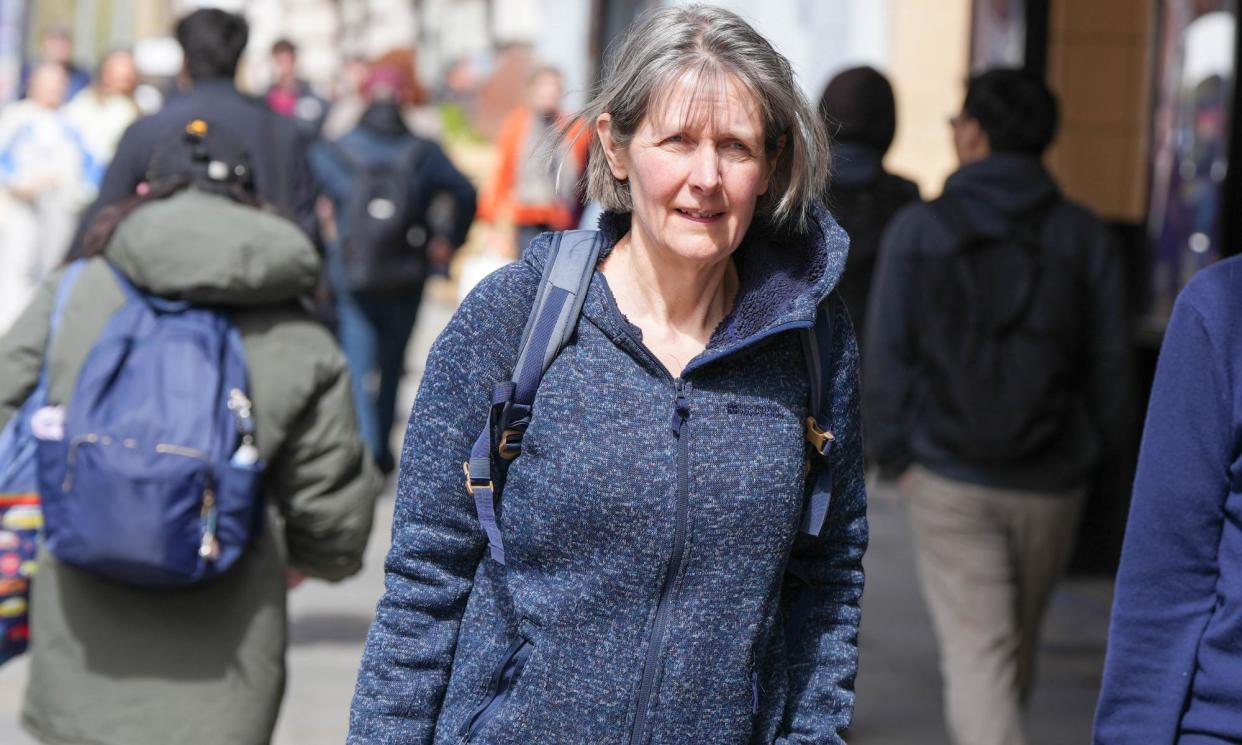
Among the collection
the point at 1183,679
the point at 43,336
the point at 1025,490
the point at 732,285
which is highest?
the point at 732,285

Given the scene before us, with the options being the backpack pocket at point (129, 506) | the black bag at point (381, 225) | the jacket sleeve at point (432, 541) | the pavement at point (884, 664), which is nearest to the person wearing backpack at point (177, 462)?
the backpack pocket at point (129, 506)

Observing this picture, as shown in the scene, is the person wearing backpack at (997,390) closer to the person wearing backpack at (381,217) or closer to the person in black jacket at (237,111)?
the person in black jacket at (237,111)

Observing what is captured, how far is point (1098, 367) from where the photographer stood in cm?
516

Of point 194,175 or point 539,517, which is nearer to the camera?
point 539,517

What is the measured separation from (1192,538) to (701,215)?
0.82 m

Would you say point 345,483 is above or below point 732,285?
below

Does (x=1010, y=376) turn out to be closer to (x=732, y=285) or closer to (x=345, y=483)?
(x=345, y=483)

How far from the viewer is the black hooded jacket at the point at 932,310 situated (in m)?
5.13

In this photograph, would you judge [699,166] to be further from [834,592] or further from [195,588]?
[195,588]

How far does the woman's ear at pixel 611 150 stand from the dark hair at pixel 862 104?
3.40 meters

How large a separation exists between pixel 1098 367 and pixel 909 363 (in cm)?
49

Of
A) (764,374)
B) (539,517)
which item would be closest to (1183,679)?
(764,374)

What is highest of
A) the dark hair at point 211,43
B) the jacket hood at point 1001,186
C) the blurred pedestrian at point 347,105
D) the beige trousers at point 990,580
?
the dark hair at point 211,43

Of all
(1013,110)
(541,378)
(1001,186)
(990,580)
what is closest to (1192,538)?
(541,378)
